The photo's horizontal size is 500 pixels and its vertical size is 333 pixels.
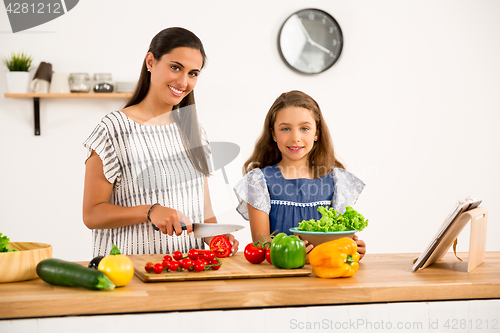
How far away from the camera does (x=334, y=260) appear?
1238mm

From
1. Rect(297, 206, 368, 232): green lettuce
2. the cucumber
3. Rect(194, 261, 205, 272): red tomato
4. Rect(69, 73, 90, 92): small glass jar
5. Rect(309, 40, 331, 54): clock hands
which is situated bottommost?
Rect(194, 261, 205, 272): red tomato

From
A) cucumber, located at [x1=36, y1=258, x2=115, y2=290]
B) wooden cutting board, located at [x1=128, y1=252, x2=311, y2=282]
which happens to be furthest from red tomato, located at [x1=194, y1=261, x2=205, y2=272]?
cucumber, located at [x1=36, y1=258, x2=115, y2=290]

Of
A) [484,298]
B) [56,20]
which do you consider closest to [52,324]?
[484,298]

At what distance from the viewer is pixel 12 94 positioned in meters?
2.93

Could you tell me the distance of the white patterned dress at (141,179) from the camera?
1.64 m

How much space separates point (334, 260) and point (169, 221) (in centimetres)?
49

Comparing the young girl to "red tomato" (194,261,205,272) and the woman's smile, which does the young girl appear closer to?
the woman's smile

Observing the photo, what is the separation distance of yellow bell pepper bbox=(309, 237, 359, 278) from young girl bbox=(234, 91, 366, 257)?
0.49 m

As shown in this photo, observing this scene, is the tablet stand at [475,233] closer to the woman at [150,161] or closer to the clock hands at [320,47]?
the woman at [150,161]

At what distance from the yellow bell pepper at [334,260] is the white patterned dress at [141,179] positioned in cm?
62

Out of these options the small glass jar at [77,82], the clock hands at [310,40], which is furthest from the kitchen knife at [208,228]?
the clock hands at [310,40]

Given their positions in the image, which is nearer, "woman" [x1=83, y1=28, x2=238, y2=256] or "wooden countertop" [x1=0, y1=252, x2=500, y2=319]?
"wooden countertop" [x1=0, y1=252, x2=500, y2=319]

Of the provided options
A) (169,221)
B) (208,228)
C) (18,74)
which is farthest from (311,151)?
(18,74)

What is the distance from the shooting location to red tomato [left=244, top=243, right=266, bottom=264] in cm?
143
